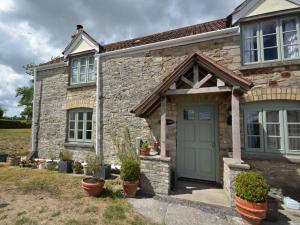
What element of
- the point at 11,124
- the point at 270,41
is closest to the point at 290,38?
the point at 270,41

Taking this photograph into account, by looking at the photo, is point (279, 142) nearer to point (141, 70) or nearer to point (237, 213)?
point (237, 213)

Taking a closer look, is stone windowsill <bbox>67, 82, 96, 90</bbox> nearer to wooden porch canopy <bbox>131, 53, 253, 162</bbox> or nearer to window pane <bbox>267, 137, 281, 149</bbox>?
wooden porch canopy <bbox>131, 53, 253, 162</bbox>

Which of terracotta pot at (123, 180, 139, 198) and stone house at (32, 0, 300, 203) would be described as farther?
stone house at (32, 0, 300, 203)

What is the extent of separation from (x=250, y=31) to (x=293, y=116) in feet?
10.4

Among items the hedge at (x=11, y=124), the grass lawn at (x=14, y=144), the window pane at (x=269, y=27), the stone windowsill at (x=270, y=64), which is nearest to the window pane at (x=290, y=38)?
the window pane at (x=269, y=27)

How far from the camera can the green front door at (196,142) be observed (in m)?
6.56

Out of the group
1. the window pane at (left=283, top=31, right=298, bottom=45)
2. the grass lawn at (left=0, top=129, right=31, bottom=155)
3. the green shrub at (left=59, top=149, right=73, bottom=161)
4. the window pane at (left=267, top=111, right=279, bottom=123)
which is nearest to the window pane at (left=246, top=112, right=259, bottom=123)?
the window pane at (left=267, top=111, right=279, bottom=123)

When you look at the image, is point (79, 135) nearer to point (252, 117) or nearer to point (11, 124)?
point (252, 117)

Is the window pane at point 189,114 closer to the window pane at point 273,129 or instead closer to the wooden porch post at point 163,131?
the wooden porch post at point 163,131

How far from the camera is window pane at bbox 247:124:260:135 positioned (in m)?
6.06

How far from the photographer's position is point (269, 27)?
6148mm

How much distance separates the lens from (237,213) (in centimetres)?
448

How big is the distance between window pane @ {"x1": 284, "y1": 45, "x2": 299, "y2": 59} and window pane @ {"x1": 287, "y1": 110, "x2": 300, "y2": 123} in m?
1.75

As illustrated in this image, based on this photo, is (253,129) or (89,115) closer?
(253,129)
